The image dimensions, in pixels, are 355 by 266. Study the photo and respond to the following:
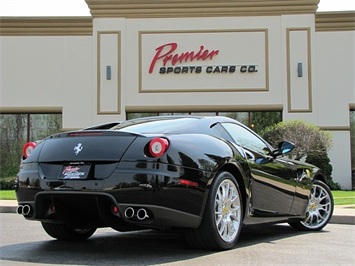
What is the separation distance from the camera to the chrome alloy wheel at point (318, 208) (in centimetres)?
713

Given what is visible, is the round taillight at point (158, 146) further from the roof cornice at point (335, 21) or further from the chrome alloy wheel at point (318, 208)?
the roof cornice at point (335, 21)

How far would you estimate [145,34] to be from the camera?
2198cm

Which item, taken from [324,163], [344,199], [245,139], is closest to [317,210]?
[245,139]

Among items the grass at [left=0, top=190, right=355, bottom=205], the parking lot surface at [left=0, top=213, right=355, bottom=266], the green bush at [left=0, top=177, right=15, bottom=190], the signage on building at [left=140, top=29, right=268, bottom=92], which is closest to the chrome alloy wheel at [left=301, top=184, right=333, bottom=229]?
the parking lot surface at [left=0, top=213, right=355, bottom=266]

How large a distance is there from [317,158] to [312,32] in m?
5.33

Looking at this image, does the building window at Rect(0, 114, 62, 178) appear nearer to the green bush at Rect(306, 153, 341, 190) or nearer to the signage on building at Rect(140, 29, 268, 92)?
the signage on building at Rect(140, 29, 268, 92)

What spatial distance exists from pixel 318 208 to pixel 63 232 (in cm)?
347

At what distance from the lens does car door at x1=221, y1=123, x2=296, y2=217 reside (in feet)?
18.5

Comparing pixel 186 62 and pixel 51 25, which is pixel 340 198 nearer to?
pixel 186 62

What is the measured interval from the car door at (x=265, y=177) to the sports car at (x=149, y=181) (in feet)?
0.09

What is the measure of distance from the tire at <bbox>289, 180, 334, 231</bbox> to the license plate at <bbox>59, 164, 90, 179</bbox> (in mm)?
3457

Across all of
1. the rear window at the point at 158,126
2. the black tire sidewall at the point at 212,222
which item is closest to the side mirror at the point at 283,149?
the rear window at the point at 158,126

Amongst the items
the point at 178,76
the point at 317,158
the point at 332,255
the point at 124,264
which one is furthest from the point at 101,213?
the point at 178,76

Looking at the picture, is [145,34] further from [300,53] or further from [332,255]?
[332,255]
